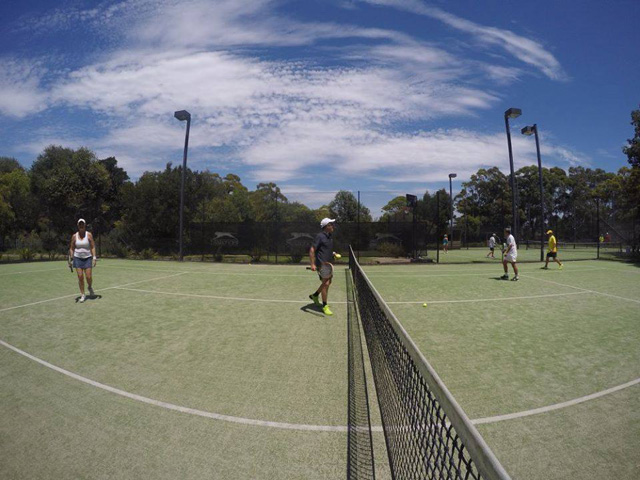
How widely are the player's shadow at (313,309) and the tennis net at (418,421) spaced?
3.01 metres

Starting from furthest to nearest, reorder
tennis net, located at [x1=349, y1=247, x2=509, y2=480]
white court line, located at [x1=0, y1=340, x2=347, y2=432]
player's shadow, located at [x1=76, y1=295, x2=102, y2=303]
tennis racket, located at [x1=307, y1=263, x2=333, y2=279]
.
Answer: player's shadow, located at [x1=76, y1=295, x2=102, y2=303]
tennis racket, located at [x1=307, y1=263, x2=333, y2=279]
white court line, located at [x1=0, y1=340, x2=347, y2=432]
tennis net, located at [x1=349, y1=247, x2=509, y2=480]

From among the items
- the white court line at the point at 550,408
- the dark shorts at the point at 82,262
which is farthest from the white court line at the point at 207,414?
the dark shorts at the point at 82,262

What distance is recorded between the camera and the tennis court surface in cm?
278

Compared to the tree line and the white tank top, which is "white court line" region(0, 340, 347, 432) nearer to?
the white tank top

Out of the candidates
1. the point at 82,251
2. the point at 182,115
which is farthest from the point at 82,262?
the point at 182,115

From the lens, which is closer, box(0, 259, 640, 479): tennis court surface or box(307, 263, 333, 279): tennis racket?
box(0, 259, 640, 479): tennis court surface

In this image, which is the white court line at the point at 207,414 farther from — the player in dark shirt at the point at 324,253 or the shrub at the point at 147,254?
the shrub at the point at 147,254

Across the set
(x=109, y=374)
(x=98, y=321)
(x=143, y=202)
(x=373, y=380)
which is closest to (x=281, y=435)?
(x=373, y=380)

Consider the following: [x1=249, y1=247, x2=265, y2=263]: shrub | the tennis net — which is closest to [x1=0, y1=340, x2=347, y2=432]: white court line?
the tennis net

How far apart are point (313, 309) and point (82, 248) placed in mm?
6000

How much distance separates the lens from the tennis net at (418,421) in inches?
57.4

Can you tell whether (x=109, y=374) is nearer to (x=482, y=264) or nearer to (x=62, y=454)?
(x=62, y=454)

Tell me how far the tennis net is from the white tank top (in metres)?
7.81

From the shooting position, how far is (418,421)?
3.07 metres
